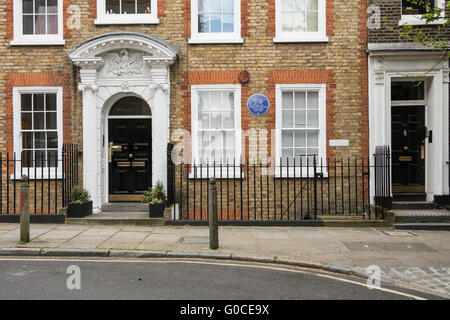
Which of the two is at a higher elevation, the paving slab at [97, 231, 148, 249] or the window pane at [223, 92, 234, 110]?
the window pane at [223, 92, 234, 110]

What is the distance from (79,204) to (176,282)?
17.4 ft

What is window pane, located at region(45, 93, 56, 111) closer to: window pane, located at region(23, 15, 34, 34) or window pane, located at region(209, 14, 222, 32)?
window pane, located at region(23, 15, 34, 34)

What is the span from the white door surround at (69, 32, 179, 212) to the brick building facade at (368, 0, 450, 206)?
5.10 m

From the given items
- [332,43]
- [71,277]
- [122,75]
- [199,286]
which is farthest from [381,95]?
[71,277]

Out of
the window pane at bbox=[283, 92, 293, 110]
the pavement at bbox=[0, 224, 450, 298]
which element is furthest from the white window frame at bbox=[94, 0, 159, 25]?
the pavement at bbox=[0, 224, 450, 298]

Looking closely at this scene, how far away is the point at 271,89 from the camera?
36.8 feet

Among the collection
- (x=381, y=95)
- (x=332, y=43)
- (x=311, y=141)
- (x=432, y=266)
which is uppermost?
(x=332, y=43)

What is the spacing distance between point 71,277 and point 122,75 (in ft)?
21.1

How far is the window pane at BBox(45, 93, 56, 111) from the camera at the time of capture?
1152 cm

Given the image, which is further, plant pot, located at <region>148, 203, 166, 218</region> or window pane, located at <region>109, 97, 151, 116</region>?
window pane, located at <region>109, 97, 151, 116</region>

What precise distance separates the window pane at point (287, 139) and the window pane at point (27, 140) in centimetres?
655

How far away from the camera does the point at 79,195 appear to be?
1039cm

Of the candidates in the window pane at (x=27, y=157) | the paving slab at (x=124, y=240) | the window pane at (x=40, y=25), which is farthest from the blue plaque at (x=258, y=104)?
the window pane at (x=27, y=157)
